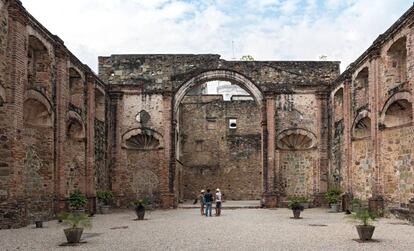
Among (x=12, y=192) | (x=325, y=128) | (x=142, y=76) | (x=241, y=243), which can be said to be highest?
(x=142, y=76)

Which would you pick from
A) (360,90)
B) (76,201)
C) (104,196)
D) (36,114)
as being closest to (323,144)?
(360,90)

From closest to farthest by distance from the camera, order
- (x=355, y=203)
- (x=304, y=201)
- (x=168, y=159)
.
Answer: (x=355, y=203) → (x=304, y=201) → (x=168, y=159)

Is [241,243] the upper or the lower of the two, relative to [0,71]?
lower

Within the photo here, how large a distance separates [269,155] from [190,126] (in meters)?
11.4

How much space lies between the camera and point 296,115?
87.7 ft

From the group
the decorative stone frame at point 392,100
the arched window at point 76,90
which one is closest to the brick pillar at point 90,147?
the arched window at point 76,90

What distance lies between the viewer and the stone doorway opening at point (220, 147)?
35.6 metres

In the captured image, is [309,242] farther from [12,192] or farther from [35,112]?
[35,112]

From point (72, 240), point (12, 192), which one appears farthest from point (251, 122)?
point (72, 240)

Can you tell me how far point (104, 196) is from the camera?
23.7 metres

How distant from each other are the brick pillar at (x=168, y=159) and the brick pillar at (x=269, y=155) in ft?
15.0

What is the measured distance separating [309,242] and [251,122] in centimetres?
2558

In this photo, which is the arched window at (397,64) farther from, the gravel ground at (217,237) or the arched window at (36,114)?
the arched window at (36,114)

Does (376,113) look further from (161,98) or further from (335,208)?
(161,98)
